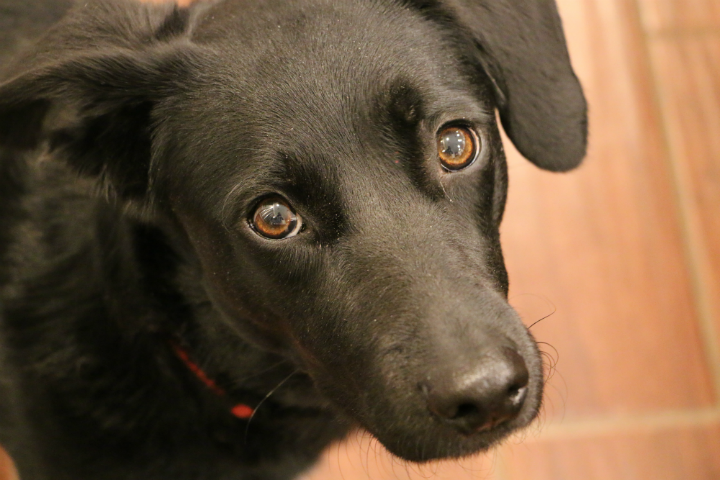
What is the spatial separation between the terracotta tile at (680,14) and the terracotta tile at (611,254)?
69 mm

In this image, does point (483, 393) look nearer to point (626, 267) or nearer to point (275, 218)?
point (275, 218)

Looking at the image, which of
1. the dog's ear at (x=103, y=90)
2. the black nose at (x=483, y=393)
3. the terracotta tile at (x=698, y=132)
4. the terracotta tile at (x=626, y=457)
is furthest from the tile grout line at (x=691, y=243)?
the dog's ear at (x=103, y=90)

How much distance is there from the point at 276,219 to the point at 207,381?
557 millimetres

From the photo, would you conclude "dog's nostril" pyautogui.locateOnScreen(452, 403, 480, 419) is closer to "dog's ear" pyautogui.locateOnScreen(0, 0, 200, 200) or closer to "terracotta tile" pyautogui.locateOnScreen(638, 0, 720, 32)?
"dog's ear" pyautogui.locateOnScreen(0, 0, 200, 200)

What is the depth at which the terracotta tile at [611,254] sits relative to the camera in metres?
2.39

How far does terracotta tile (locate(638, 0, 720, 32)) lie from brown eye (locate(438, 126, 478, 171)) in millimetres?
1807

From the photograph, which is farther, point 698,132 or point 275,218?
point 698,132

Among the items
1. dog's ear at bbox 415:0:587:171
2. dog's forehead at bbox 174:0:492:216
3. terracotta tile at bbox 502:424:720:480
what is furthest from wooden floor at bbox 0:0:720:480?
dog's forehead at bbox 174:0:492:216

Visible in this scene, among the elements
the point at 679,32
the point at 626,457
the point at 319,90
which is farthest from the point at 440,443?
the point at 679,32

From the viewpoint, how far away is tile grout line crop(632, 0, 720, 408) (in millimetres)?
2398

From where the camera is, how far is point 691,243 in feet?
8.29

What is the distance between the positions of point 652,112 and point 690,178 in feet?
0.94

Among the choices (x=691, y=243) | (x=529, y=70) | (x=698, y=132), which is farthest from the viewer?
(x=698, y=132)

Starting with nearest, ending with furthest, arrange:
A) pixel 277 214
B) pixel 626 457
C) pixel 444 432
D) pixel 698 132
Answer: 1. pixel 444 432
2. pixel 277 214
3. pixel 626 457
4. pixel 698 132
